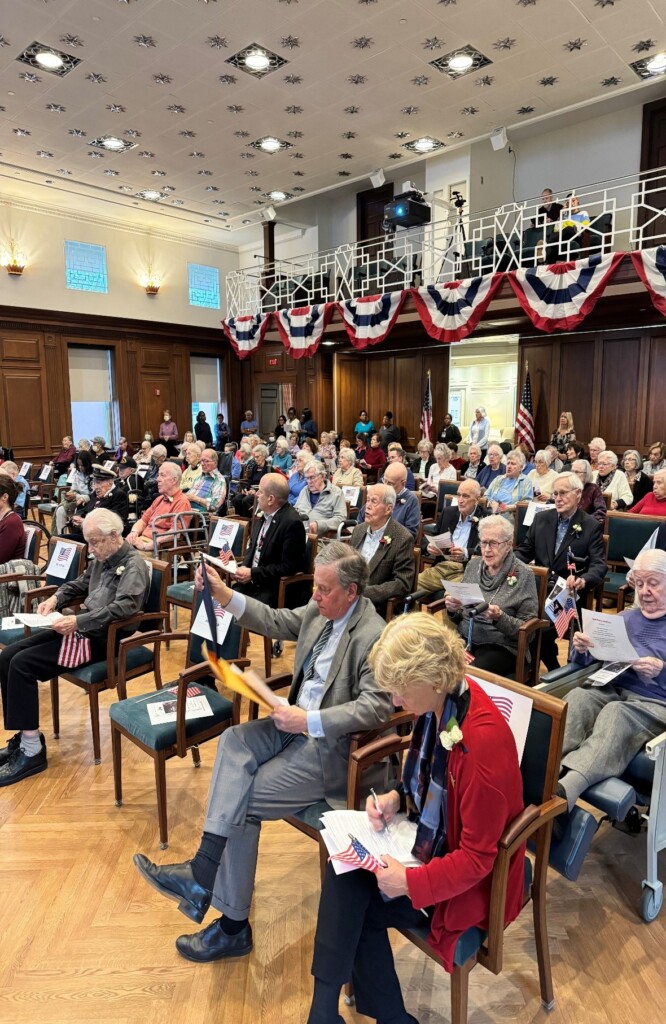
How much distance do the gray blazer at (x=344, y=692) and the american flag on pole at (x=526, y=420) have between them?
9569mm

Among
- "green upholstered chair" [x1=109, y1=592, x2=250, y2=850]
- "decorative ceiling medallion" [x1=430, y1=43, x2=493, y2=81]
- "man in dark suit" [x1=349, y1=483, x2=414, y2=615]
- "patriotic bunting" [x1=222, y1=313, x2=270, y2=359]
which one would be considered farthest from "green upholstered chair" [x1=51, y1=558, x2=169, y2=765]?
"patriotic bunting" [x1=222, y1=313, x2=270, y2=359]

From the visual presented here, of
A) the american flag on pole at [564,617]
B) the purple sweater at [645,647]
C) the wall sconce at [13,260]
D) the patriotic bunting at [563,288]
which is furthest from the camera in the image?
the wall sconce at [13,260]

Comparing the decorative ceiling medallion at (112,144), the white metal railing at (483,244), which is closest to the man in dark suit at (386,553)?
the white metal railing at (483,244)

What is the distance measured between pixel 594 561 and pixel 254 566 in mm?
2097

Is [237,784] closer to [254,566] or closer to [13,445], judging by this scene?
[254,566]

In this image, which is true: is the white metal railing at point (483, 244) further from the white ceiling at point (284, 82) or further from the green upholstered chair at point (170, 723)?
the green upholstered chair at point (170, 723)

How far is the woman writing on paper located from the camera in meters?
1.42

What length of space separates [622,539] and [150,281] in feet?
41.8

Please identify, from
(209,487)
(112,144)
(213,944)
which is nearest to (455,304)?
(209,487)

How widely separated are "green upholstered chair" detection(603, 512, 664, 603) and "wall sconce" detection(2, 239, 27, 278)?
12.0 metres

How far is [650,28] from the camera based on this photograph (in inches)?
288

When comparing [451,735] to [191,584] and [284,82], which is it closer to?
[191,584]

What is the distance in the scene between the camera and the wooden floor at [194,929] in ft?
5.90

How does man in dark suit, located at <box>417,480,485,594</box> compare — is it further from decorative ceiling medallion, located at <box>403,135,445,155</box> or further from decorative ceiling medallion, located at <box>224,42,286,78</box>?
decorative ceiling medallion, located at <box>403,135,445,155</box>
